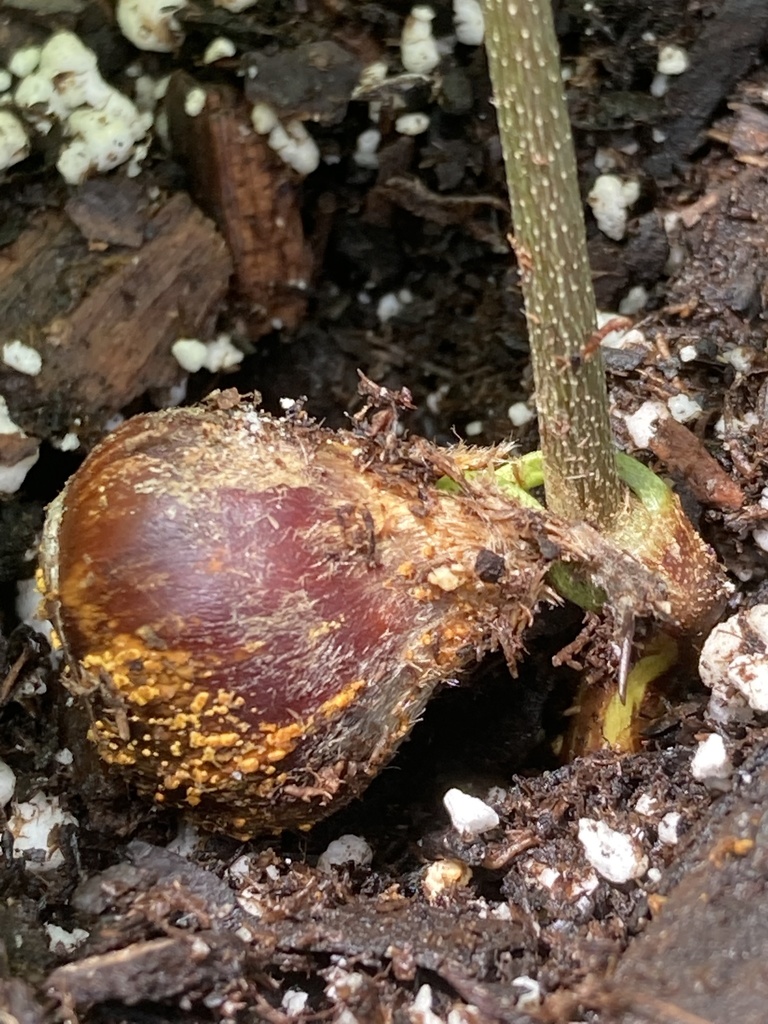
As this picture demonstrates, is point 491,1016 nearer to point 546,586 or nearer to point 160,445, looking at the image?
point 546,586

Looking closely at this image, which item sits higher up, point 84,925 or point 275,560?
point 275,560

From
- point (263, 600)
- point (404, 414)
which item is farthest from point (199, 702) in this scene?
point (404, 414)

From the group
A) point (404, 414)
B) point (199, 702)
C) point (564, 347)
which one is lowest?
point (404, 414)

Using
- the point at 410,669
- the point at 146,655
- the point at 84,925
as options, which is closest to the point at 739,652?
the point at 410,669

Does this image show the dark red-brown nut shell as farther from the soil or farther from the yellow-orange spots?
the soil

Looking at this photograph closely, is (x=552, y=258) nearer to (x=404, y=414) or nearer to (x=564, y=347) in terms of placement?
(x=564, y=347)

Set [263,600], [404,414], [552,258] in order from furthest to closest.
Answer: [404,414], [263,600], [552,258]
